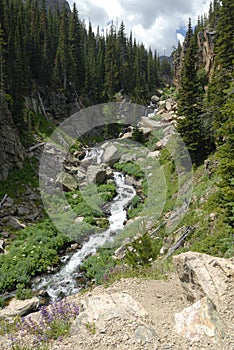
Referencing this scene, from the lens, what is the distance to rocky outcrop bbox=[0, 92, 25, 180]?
24434 mm

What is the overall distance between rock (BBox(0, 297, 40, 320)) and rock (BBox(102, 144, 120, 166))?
79.6ft

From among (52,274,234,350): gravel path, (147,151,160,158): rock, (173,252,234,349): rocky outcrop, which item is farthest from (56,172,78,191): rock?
(173,252,234,349): rocky outcrop

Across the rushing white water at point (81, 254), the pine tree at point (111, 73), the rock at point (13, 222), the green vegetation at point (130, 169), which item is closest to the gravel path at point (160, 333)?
the rushing white water at point (81, 254)

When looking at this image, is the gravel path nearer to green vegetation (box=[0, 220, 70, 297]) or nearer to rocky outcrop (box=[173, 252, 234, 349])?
rocky outcrop (box=[173, 252, 234, 349])

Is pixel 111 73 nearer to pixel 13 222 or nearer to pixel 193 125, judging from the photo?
pixel 193 125

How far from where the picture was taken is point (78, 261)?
1609cm

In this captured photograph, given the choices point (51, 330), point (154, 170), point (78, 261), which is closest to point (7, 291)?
point (78, 261)

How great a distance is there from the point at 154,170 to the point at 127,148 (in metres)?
10.5

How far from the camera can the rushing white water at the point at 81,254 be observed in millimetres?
13539

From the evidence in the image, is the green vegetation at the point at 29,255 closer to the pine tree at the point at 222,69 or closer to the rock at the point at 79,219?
the rock at the point at 79,219

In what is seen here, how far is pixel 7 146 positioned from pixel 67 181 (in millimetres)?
6643

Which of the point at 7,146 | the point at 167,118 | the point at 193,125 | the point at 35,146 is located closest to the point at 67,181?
the point at 7,146

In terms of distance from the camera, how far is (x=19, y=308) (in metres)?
11.2

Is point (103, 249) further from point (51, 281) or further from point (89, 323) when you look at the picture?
point (89, 323)
